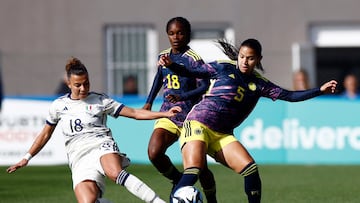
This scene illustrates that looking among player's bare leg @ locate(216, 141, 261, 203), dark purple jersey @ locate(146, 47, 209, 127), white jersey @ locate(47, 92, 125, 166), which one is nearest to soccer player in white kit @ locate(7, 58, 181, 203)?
white jersey @ locate(47, 92, 125, 166)

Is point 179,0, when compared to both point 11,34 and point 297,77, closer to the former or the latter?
point 11,34

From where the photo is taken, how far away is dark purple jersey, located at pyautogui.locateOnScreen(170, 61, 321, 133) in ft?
36.2

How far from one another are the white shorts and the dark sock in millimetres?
1202

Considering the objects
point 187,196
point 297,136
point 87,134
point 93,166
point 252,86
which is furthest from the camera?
point 297,136

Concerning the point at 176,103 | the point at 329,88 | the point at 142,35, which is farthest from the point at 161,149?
the point at 142,35

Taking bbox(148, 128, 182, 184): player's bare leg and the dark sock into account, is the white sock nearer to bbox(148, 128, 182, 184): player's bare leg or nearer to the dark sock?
the dark sock

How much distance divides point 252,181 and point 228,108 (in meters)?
0.75

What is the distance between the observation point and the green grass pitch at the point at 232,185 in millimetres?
13992

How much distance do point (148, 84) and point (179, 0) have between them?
2.49 meters

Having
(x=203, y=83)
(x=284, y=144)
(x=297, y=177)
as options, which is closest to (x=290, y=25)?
(x=284, y=144)

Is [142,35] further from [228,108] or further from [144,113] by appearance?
[144,113]

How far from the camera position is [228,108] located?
1104cm

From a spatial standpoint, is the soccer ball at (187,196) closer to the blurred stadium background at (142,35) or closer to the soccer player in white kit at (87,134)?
the soccer player in white kit at (87,134)

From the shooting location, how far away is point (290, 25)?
31078 mm
